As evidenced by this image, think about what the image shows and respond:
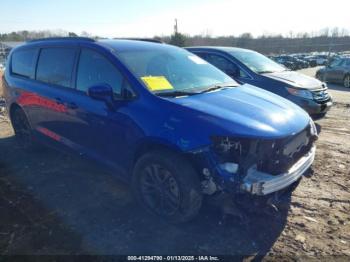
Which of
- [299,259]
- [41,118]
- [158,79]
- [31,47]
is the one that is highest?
[31,47]

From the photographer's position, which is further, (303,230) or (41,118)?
(41,118)

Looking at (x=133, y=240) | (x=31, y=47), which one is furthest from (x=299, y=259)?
(x=31, y=47)

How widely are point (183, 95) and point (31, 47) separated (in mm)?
3068

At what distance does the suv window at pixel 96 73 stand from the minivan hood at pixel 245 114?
74cm

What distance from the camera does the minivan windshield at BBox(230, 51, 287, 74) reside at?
7.16 m

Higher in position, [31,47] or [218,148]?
[31,47]

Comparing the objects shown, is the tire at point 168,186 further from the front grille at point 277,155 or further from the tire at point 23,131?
the tire at point 23,131

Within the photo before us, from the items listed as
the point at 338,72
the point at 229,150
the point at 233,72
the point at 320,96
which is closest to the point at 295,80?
the point at 320,96

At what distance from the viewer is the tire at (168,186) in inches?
119

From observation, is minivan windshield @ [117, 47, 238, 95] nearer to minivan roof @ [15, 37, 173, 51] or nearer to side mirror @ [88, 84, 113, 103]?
minivan roof @ [15, 37, 173, 51]

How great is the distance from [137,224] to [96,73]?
70.9 inches

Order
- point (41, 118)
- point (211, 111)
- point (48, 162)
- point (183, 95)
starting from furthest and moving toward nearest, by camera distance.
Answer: point (48, 162), point (41, 118), point (183, 95), point (211, 111)

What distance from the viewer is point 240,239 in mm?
3123

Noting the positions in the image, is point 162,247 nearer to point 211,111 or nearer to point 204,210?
point 204,210
